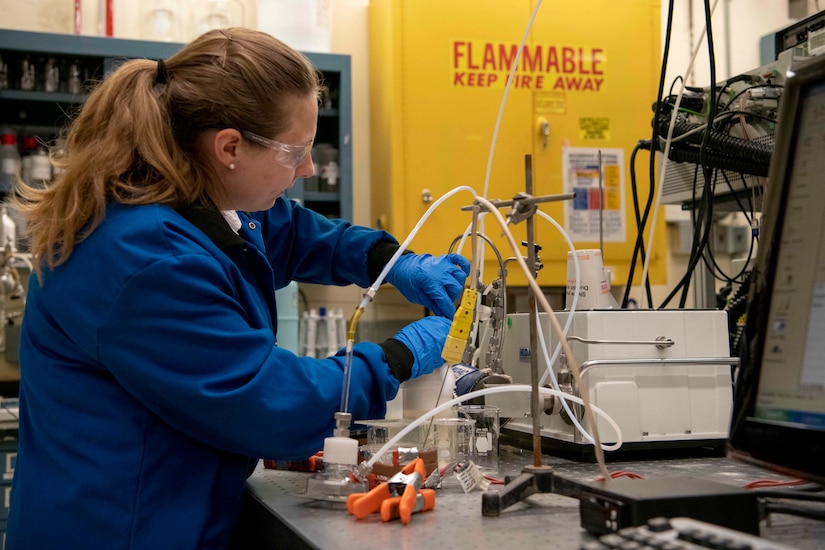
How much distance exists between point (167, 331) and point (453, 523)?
1.34 feet

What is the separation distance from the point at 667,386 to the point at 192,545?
763 mm

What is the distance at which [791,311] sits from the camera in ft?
2.43

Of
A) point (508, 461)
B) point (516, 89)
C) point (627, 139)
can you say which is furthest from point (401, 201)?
point (508, 461)

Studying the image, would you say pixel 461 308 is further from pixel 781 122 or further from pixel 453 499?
pixel 781 122

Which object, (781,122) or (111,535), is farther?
(111,535)

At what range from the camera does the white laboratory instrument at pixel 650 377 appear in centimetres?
122

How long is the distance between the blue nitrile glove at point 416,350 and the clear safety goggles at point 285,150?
32cm

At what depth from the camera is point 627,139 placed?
318 cm

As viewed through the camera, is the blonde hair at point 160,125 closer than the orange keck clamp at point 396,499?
No

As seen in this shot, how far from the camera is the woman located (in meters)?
0.96

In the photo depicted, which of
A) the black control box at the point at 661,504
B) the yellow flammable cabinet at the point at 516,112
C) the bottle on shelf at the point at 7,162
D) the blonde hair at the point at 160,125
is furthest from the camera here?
the yellow flammable cabinet at the point at 516,112

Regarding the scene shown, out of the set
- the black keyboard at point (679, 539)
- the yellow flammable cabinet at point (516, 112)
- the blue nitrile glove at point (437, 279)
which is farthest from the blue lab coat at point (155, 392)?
the yellow flammable cabinet at point (516, 112)

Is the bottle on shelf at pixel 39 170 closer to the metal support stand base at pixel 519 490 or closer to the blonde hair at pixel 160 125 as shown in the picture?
the blonde hair at pixel 160 125

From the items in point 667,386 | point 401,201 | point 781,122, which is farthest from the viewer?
point 401,201
